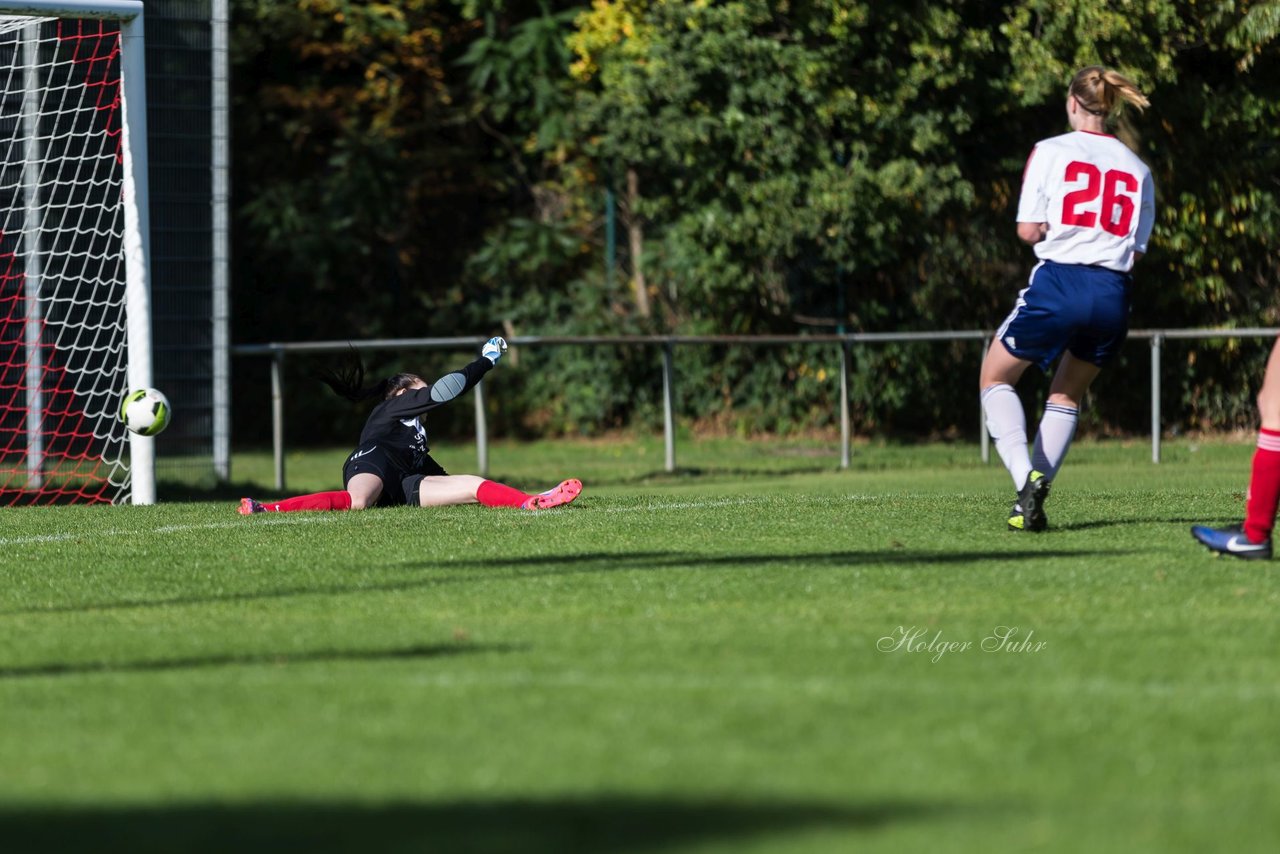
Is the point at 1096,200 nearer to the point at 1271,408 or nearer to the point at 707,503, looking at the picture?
the point at 1271,408

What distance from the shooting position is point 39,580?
6918 mm

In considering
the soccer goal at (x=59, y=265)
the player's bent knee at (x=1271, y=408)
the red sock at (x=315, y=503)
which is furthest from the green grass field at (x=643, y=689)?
the soccer goal at (x=59, y=265)

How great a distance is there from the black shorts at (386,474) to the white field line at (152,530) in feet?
3.12

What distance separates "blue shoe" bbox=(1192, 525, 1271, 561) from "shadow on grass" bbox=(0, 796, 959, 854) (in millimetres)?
3652

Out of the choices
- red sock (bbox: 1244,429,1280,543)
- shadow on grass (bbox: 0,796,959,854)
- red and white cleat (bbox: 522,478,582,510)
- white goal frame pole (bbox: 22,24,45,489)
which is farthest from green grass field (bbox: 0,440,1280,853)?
white goal frame pole (bbox: 22,24,45,489)

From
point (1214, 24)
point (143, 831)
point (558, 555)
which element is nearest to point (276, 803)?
point (143, 831)

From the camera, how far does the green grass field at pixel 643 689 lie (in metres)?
3.31

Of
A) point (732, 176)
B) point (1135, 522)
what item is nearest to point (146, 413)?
point (1135, 522)

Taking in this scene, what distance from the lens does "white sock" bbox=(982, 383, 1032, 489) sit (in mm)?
7645

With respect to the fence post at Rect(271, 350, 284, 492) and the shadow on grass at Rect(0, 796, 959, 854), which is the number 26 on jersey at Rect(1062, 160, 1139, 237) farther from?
the fence post at Rect(271, 350, 284, 492)

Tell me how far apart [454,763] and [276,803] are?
0.42m

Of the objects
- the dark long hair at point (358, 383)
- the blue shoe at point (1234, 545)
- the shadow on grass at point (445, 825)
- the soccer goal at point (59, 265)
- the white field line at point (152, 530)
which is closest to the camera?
the shadow on grass at point (445, 825)

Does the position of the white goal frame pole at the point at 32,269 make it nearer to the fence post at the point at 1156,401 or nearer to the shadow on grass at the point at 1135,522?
the shadow on grass at the point at 1135,522

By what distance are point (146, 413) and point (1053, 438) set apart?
5.27 meters
